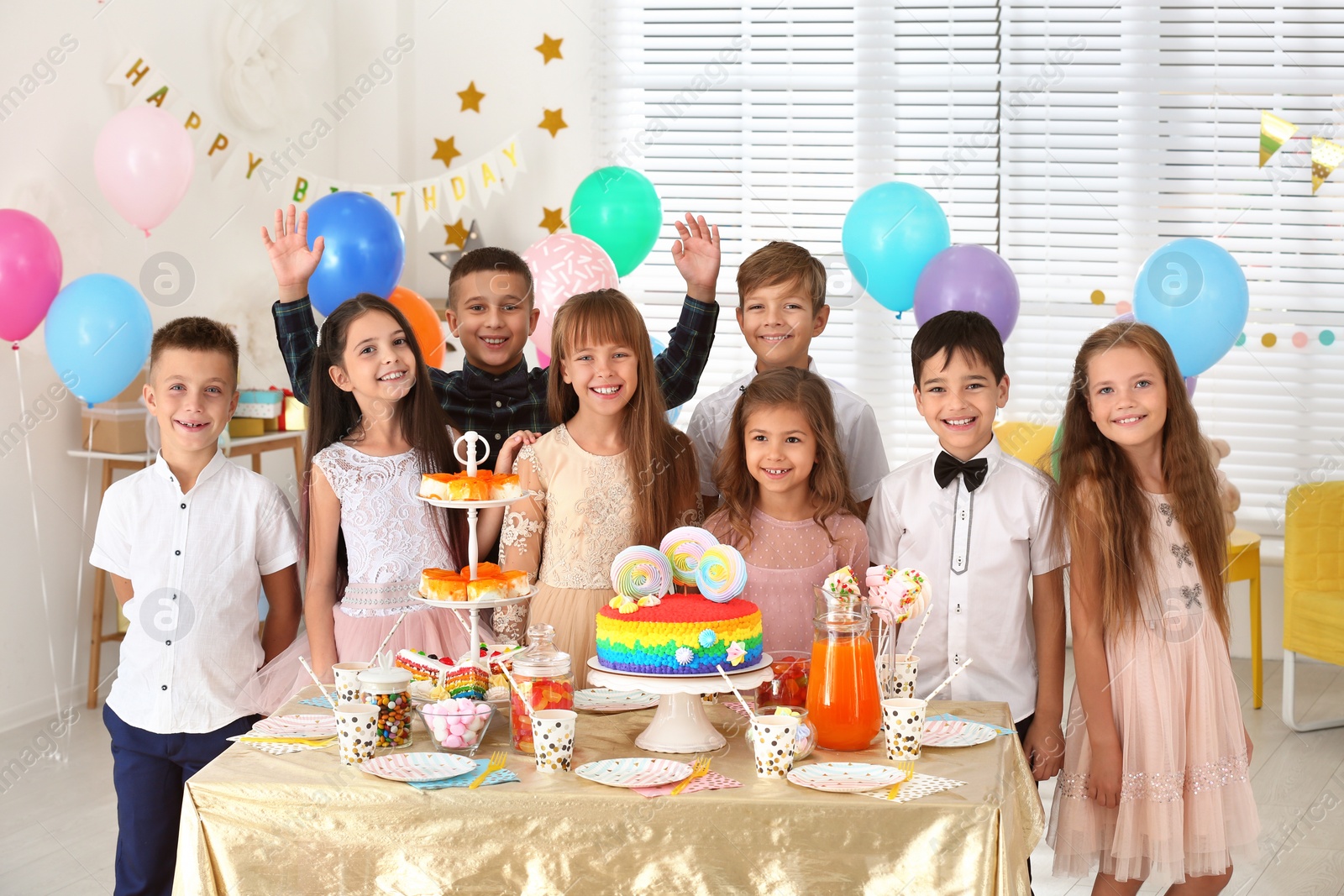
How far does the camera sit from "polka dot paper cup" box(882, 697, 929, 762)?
1.53 m

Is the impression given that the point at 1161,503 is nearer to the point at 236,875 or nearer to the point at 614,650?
the point at 614,650

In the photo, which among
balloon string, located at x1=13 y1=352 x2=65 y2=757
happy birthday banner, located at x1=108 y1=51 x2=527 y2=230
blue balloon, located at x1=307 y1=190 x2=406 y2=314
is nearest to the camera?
blue balloon, located at x1=307 y1=190 x2=406 y2=314

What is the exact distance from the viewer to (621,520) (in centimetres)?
215

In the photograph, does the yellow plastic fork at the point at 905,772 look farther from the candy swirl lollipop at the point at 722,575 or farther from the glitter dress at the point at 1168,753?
the glitter dress at the point at 1168,753

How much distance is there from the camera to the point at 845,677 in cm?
157

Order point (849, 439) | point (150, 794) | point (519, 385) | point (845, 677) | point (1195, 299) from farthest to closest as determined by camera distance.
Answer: point (1195, 299) < point (519, 385) < point (849, 439) < point (150, 794) < point (845, 677)

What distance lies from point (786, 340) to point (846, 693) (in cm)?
100

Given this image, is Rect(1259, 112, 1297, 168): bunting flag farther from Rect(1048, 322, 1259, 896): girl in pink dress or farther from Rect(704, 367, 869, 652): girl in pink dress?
Rect(704, 367, 869, 652): girl in pink dress

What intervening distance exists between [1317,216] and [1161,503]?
10.7 feet

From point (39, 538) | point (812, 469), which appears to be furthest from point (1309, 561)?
point (39, 538)

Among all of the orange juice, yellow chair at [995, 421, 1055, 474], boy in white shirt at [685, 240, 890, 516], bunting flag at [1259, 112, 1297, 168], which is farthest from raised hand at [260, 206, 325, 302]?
bunting flag at [1259, 112, 1297, 168]

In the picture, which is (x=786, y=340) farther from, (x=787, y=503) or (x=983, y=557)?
(x=983, y=557)

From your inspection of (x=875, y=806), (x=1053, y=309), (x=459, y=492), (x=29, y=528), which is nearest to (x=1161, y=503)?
(x=875, y=806)

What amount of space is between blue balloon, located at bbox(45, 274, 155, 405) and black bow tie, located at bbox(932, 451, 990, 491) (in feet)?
6.98
